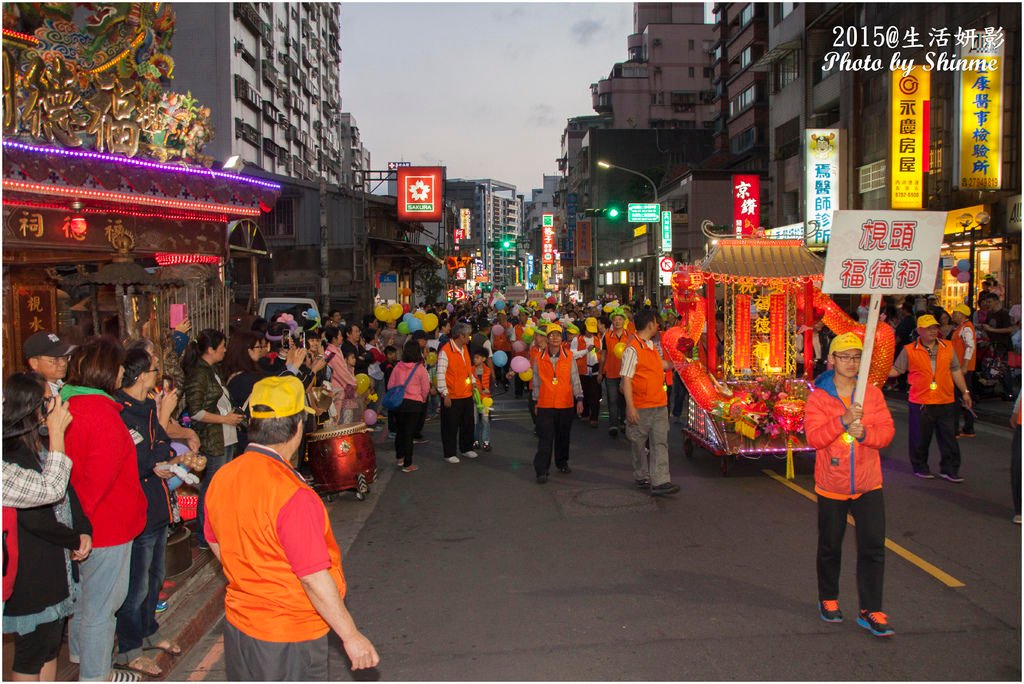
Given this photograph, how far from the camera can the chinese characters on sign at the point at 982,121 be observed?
17438 millimetres

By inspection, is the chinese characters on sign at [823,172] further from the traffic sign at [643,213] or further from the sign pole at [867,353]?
the sign pole at [867,353]

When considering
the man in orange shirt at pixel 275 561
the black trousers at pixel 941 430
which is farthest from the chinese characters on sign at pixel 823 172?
the man in orange shirt at pixel 275 561

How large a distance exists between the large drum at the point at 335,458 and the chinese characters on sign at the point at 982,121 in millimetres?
15465

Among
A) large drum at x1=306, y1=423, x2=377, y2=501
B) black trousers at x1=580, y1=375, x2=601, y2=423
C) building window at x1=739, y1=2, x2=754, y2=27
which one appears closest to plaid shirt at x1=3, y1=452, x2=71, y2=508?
large drum at x1=306, y1=423, x2=377, y2=501

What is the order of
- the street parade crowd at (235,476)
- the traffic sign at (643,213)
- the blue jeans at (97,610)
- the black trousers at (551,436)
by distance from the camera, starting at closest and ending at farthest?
the street parade crowd at (235,476) < the blue jeans at (97,610) < the black trousers at (551,436) < the traffic sign at (643,213)

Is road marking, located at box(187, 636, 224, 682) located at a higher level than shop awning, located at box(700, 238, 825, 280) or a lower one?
lower

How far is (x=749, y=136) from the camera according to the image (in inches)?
1727

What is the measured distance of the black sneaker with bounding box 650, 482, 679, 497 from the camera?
27.6 feet

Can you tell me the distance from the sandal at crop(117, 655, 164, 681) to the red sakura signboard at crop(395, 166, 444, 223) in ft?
89.2

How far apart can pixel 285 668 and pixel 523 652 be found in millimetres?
2042

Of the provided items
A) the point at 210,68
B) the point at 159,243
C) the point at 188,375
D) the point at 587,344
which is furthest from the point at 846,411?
the point at 210,68

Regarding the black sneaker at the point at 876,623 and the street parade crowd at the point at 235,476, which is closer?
the street parade crowd at the point at 235,476

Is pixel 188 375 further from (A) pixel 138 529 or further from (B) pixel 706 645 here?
(B) pixel 706 645

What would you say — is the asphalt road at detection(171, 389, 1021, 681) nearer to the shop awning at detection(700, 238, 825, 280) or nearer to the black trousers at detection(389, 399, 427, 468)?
the black trousers at detection(389, 399, 427, 468)
